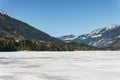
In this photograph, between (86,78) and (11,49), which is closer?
(86,78)

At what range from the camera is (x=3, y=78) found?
86.3 ft

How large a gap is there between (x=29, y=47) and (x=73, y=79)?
170 m

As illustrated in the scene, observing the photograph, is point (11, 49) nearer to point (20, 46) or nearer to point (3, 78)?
point (20, 46)

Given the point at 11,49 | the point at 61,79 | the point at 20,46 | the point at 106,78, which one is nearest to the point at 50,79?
the point at 61,79

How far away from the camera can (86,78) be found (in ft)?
86.5

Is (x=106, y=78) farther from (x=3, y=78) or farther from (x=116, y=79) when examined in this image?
(x=3, y=78)

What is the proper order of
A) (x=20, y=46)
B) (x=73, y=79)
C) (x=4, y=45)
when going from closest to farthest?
1. (x=73, y=79)
2. (x=4, y=45)
3. (x=20, y=46)

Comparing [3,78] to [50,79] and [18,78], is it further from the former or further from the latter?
[50,79]

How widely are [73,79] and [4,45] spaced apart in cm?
13638

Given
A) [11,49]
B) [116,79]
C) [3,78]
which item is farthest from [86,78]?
[11,49]

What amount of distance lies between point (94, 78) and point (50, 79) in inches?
142

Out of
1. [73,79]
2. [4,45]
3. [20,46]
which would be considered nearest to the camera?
[73,79]

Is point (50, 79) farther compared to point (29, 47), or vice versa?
point (29, 47)

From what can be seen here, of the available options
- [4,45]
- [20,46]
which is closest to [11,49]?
[4,45]
